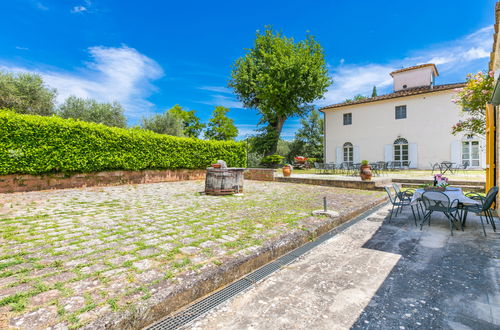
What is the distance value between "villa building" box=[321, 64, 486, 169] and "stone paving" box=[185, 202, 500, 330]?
56.6 feet

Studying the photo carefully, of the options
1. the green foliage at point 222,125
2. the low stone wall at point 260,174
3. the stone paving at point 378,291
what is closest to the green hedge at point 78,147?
the low stone wall at point 260,174

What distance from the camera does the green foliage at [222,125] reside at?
105 ft

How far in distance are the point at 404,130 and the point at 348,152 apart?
477cm

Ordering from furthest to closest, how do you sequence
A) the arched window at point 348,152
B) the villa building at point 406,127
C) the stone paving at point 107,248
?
the arched window at point 348,152 < the villa building at point 406,127 < the stone paving at point 107,248

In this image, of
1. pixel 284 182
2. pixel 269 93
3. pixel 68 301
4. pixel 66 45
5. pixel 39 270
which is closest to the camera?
pixel 68 301

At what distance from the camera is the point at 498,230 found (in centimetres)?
418

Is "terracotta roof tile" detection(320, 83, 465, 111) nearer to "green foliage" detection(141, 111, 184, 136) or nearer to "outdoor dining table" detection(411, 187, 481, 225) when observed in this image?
"green foliage" detection(141, 111, 184, 136)

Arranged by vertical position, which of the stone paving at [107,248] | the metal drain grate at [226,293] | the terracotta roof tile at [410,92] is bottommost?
the metal drain grate at [226,293]

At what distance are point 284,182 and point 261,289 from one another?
10123 millimetres

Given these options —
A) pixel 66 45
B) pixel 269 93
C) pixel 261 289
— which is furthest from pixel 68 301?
pixel 66 45

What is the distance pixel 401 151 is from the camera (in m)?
18.8

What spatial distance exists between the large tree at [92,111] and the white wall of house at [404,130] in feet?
66.2

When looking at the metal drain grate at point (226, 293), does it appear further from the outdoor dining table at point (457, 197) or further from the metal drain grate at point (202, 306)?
the outdoor dining table at point (457, 197)

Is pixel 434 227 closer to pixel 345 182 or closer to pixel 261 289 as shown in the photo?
pixel 261 289
